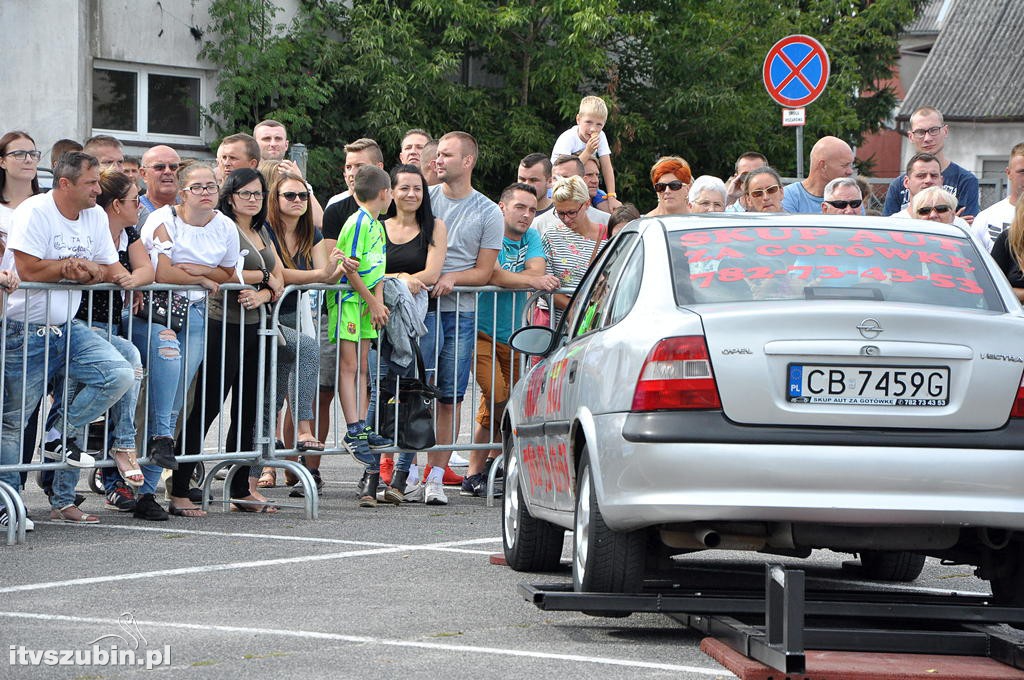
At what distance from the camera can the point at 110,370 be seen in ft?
33.0

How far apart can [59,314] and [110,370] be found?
41 centimetres

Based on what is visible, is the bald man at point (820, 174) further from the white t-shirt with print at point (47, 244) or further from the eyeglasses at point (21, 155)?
the eyeglasses at point (21, 155)

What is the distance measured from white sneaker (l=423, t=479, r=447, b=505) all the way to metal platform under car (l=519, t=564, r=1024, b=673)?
4070 mm

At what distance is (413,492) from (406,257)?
5.12 feet

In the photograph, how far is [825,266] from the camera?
6996 millimetres

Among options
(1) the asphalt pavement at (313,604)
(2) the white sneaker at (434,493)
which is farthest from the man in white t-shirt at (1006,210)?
(2) the white sneaker at (434,493)

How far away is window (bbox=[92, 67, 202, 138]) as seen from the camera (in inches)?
1030

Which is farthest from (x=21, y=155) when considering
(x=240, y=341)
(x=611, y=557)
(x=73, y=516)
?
(x=611, y=557)

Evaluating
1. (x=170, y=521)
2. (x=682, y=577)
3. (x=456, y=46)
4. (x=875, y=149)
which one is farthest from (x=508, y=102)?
(x=875, y=149)

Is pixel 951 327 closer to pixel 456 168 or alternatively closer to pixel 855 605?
pixel 855 605

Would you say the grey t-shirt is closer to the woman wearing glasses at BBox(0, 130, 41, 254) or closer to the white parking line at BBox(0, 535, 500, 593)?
the white parking line at BBox(0, 535, 500, 593)

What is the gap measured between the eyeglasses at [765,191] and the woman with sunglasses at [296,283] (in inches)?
114

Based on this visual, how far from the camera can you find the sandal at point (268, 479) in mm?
12602

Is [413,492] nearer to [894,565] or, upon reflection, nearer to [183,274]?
[183,274]
